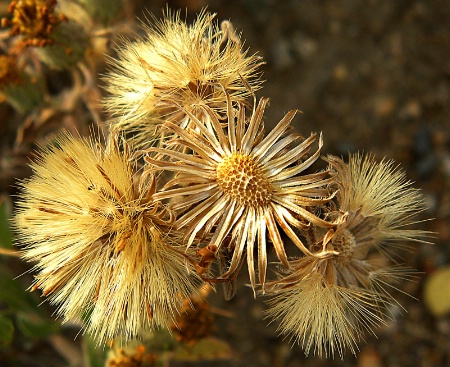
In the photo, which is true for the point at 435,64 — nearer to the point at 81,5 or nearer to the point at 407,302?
the point at 407,302

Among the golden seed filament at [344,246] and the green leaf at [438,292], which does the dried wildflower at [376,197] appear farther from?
the green leaf at [438,292]

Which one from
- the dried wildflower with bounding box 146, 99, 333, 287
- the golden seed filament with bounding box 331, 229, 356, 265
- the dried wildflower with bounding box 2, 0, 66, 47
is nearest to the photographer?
the dried wildflower with bounding box 146, 99, 333, 287

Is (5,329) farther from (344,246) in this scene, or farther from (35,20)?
(344,246)

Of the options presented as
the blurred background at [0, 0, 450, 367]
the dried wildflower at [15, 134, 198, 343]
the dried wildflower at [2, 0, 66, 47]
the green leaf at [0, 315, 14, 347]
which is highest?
the blurred background at [0, 0, 450, 367]

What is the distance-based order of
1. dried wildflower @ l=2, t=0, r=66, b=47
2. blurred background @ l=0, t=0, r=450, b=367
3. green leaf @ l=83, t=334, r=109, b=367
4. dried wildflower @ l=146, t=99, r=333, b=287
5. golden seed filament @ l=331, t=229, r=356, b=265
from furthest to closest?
blurred background @ l=0, t=0, r=450, b=367
green leaf @ l=83, t=334, r=109, b=367
dried wildflower @ l=2, t=0, r=66, b=47
golden seed filament @ l=331, t=229, r=356, b=265
dried wildflower @ l=146, t=99, r=333, b=287

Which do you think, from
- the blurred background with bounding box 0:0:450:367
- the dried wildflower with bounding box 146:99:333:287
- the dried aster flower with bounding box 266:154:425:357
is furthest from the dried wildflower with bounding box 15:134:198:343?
the blurred background with bounding box 0:0:450:367

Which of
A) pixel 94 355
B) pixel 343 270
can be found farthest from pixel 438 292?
pixel 94 355

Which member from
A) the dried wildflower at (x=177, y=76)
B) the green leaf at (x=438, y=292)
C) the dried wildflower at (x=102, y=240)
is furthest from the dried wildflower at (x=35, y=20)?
the green leaf at (x=438, y=292)

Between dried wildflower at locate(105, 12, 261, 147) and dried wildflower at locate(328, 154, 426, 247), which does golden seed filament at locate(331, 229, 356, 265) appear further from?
dried wildflower at locate(105, 12, 261, 147)
